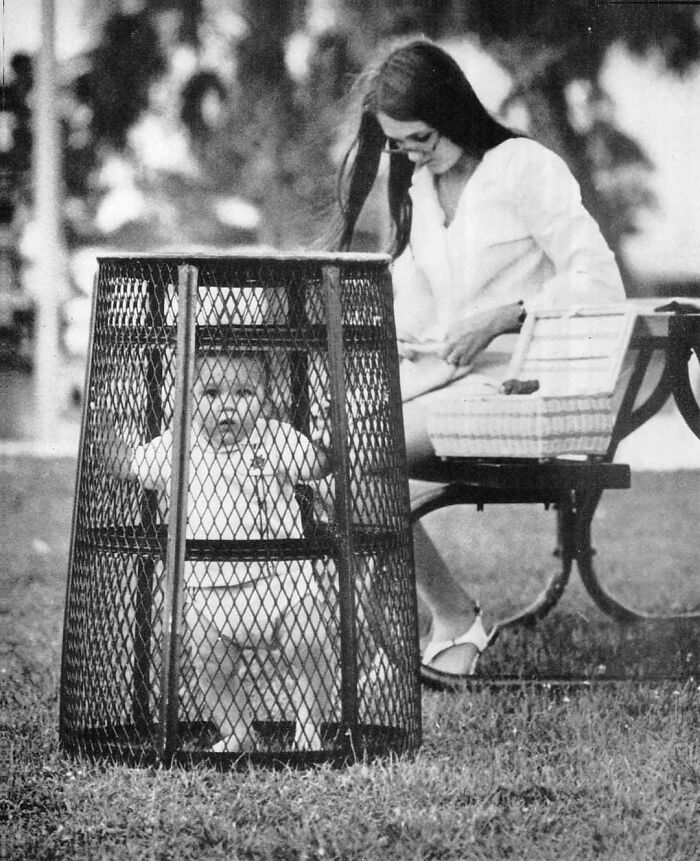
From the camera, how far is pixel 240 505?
332cm

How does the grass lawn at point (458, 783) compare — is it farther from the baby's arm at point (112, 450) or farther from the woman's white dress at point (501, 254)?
the woman's white dress at point (501, 254)

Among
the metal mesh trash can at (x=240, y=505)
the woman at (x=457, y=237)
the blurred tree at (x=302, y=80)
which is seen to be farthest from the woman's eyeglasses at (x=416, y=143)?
the blurred tree at (x=302, y=80)

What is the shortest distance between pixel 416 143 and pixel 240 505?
5.07 feet

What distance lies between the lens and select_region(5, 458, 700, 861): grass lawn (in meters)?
2.63

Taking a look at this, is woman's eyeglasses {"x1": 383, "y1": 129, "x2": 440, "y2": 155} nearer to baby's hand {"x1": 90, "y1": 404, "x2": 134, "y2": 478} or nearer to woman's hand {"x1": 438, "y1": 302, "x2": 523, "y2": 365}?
woman's hand {"x1": 438, "y1": 302, "x2": 523, "y2": 365}

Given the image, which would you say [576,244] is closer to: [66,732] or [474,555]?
[66,732]

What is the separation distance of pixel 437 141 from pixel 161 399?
1490mm

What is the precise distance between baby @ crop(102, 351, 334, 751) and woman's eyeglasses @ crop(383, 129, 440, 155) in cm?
134

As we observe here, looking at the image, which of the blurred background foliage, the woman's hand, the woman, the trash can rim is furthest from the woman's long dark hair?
the blurred background foliage

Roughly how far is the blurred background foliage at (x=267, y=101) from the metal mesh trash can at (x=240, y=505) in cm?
491

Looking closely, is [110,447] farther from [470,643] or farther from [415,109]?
[415,109]

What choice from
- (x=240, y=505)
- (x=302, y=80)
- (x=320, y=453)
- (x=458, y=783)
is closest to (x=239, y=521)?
(x=240, y=505)

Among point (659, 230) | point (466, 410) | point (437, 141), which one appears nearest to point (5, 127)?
point (659, 230)

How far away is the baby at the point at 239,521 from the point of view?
3096 mm
